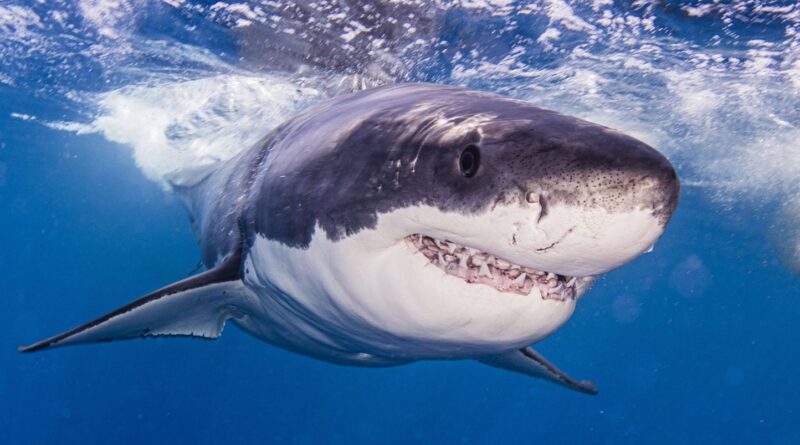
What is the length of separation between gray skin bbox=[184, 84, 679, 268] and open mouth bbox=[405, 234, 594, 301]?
0.86ft

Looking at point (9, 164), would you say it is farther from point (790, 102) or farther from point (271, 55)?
point (790, 102)

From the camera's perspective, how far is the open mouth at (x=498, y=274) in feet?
7.13

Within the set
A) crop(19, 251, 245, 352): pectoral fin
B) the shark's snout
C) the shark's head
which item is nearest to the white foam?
crop(19, 251, 245, 352): pectoral fin

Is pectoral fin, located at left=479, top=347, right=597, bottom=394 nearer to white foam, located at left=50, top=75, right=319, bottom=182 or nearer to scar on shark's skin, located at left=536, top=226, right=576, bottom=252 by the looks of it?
scar on shark's skin, located at left=536, top=226, right=576, bottom=252

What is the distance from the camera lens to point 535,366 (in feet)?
17.7

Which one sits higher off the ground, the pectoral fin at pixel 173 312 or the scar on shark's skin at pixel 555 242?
the scar on shark's skin at pixel 555 242

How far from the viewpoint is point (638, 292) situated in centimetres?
5709

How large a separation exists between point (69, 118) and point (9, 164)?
19370mm

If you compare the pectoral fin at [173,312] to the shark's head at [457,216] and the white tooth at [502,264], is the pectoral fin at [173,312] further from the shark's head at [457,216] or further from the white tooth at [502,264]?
the white tooth at [502,264]

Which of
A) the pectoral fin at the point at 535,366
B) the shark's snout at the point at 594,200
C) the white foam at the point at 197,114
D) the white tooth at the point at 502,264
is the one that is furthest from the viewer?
the white foam at the point at 197,114

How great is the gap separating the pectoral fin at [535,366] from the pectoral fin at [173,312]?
244 centimetres

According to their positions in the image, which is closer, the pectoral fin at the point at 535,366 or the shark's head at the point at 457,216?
the shark's head at the point at 457,216

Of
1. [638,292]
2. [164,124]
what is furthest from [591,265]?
[638,292]

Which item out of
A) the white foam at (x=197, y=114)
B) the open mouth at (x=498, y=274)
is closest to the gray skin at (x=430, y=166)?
the open mouth at (x=498, y=274)
